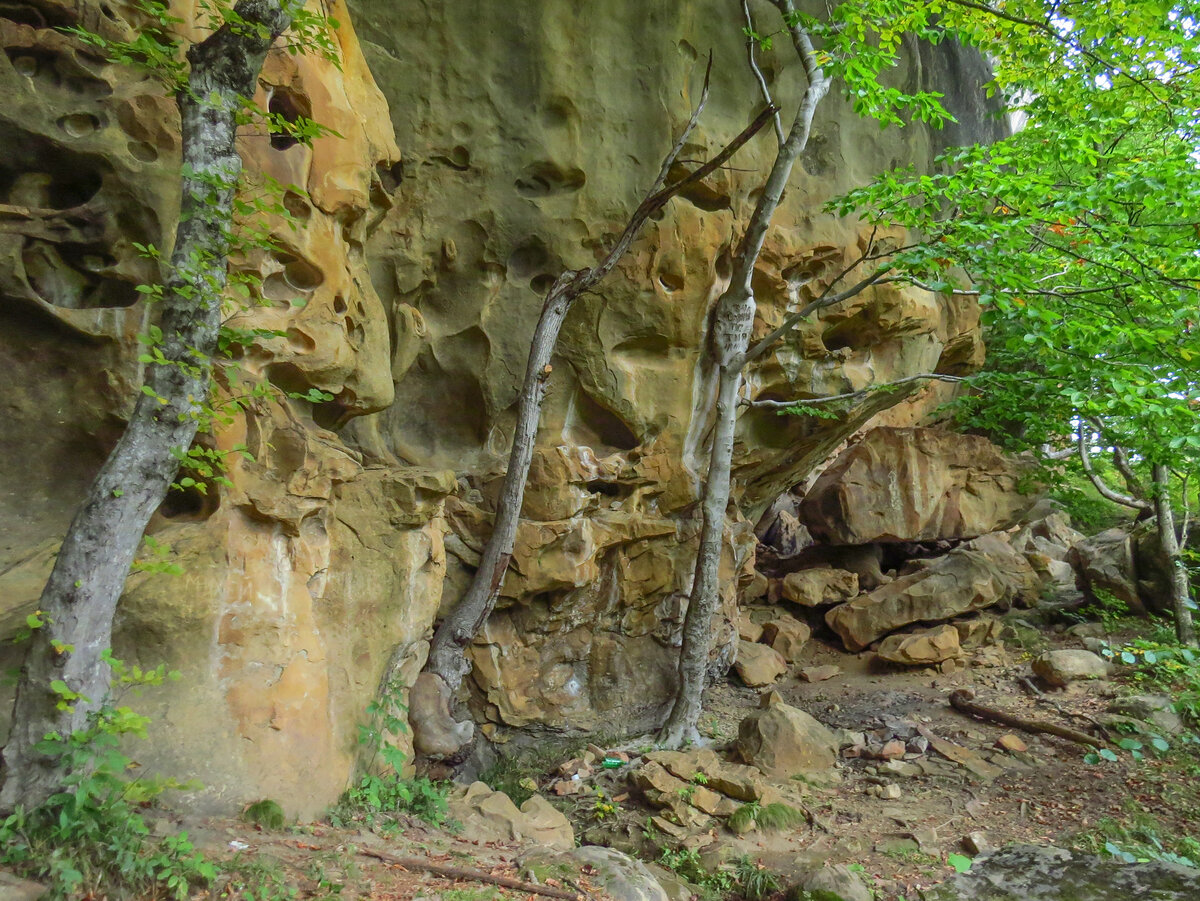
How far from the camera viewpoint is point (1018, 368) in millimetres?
13977

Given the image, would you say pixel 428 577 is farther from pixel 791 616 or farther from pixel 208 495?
pixel 791 616

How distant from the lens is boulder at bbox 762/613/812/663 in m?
12.1

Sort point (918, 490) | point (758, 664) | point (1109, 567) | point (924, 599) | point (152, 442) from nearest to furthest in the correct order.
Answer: point (152, 442)
point (758, 664)
point (924, 599)
point (1109, 567)
point (918, 490)

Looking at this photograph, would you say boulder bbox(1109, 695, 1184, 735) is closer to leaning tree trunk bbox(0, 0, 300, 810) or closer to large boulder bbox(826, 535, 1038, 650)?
large boulder bbox(826, 535, 1038, 650)

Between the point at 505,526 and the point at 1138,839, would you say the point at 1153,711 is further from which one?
the point at 505,526

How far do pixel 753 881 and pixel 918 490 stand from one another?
905 cm

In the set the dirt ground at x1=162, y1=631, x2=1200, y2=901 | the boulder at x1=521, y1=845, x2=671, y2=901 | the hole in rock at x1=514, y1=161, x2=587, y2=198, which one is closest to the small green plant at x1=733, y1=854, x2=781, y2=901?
the dirt ground at x1=162, y1=631, x2=1200, y2=901

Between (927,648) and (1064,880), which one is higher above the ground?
(927,648)

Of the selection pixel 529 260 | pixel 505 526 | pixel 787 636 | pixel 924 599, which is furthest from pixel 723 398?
pixel 924 599

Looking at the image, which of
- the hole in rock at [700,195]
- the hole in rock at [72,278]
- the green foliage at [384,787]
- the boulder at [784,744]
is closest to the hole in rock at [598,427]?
the hole in rock at [700,195]

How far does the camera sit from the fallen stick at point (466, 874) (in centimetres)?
434

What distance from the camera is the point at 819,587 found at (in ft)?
42.2

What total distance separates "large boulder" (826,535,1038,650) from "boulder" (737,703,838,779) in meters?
4.11

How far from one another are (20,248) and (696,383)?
7.02 m
